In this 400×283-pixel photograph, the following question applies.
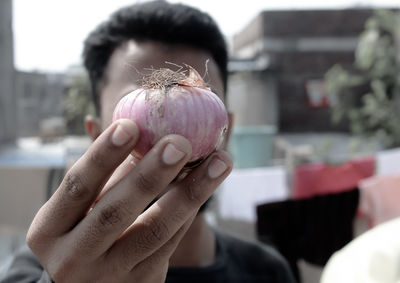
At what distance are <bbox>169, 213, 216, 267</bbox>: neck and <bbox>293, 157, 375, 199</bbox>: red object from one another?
1.35 metres

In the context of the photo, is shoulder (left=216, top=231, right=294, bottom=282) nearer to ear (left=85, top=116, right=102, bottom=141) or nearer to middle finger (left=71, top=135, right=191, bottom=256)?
ear (left=85, top=116, right=102, bottom=141)

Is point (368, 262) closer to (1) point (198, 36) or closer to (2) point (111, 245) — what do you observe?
(2) point (111, 245)

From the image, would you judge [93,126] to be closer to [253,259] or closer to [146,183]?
[146,183]

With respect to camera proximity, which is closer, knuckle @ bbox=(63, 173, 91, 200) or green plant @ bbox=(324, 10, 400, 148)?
knuckle @ bbox=(63, 173, 91, 200)

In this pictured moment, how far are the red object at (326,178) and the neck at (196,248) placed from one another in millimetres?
1350

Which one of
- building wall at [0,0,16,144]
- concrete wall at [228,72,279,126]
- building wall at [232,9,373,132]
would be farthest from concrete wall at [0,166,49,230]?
building wall at [232,9,373,132]

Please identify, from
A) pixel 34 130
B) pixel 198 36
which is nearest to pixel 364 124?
pixel 198 36

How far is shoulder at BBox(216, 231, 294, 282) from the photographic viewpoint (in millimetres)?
1460

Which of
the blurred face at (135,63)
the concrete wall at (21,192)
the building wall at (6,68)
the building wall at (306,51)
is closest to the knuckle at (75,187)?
the blurred face at (135,63)

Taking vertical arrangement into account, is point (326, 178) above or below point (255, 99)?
above

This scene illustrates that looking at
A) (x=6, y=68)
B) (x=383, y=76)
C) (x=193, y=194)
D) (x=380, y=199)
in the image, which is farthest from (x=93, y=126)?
(x=383, y=76)

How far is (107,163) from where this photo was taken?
0.57 m

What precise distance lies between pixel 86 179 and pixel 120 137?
102mm

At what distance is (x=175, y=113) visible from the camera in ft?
2.00
